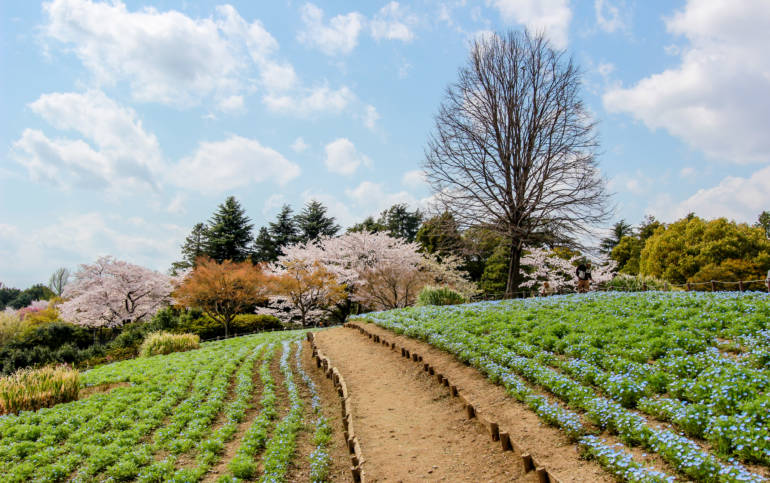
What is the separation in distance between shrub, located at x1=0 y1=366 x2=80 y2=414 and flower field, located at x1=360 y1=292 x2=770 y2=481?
361 inches

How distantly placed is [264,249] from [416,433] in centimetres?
4777

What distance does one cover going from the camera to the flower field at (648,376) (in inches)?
158

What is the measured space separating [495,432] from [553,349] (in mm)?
2879

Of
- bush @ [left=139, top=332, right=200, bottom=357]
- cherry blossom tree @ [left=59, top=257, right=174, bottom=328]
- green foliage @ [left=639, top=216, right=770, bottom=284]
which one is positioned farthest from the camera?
cherry blossom tree @ [left=59, top=257, right=174, bottom=328]

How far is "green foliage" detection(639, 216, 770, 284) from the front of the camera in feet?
88.1

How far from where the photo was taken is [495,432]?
5.57m

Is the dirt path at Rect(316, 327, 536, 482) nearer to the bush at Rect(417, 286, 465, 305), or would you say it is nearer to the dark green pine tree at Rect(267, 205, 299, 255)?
the bush at Rect(417, 286, 465, 305)

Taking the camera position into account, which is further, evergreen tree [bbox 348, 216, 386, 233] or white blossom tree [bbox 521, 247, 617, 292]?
evergreen tree [bbox 348, 216, 386, 233]

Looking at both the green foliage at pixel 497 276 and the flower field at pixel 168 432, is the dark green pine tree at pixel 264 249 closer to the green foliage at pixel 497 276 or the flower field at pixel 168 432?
the green foliage at pixel 497 276

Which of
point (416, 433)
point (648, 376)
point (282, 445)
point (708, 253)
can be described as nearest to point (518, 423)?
point (416, 433)

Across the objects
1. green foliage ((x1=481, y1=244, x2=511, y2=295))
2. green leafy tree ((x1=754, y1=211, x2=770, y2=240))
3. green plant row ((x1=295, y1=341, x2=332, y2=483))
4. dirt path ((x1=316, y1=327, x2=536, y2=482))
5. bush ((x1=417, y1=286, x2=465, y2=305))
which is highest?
green leafy tree ((x1=754, y1=211, x2=770, y2=240))

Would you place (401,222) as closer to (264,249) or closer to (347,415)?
(264,249)

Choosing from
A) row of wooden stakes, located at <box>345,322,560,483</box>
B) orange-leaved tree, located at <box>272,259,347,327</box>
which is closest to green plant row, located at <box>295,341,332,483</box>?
row of wooden stakes, located at <box>345,322,560,483</box>

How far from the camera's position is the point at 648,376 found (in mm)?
5684
